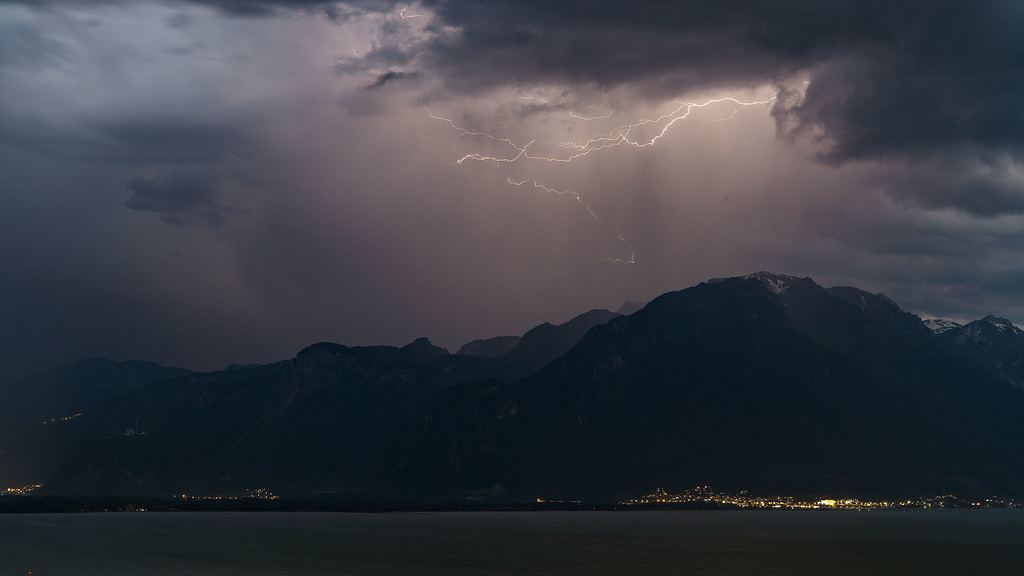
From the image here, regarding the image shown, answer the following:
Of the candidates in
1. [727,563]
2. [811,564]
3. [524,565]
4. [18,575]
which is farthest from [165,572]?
[811,564]

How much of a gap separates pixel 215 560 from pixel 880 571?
394 ft

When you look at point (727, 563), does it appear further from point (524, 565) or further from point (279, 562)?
point (279, 562)

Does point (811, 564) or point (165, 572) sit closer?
point (165, 572)

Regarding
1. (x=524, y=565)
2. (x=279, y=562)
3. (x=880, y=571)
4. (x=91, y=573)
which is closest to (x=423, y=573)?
(x=524, y=565)

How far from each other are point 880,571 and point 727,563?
26.9 metres

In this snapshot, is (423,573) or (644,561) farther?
(644,561)

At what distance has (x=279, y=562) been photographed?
7746 inches

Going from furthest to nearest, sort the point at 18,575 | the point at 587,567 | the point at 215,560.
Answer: the point at 215,560
the point at 587,567
the point at 18,575

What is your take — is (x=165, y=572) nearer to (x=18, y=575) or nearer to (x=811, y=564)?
(x=18, y=575)

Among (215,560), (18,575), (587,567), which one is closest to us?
(18,575)

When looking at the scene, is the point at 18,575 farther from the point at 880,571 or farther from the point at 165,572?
the point at 880,571

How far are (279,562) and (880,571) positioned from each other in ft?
354

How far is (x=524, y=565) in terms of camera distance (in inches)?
7461

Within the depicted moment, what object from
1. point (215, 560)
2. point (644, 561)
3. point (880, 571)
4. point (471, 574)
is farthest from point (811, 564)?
point (215, 560)
